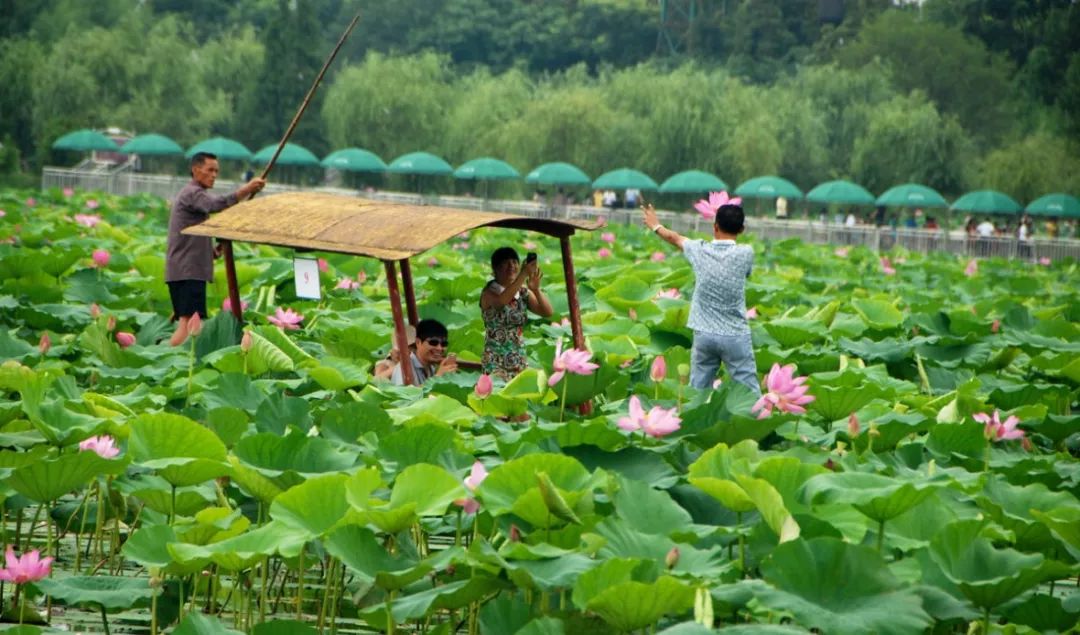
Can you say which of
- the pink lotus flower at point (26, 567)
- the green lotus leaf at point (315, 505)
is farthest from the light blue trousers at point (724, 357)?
the pink lotus flower at point (26, 567)

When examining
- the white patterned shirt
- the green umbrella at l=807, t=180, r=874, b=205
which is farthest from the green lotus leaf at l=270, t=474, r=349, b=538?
the green umbrella at l=807, t=180, r=874, b=205

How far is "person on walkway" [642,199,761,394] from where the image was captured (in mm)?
5605

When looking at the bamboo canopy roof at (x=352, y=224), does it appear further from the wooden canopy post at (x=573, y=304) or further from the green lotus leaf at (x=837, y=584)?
the green lotus leaf at (x=837, y=584)

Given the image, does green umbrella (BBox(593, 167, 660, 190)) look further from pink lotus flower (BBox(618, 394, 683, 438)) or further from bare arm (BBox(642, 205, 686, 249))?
pink lotus flower (BBox(618, 394, 683, 438))

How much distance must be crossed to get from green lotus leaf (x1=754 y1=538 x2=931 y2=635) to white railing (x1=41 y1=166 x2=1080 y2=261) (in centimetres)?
2050

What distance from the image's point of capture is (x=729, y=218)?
5.54 meters

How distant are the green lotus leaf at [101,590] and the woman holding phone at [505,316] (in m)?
2.53

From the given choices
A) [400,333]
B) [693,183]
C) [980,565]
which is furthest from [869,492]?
[693,183]

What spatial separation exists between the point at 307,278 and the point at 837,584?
3928 mm

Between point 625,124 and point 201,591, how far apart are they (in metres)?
32.7

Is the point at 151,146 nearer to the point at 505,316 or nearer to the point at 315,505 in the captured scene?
the point at 505,316

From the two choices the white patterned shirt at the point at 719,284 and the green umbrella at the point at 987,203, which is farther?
the green umbrella at the point at 987,203

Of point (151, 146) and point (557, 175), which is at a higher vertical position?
point (151, 146)

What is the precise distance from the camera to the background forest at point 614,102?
35781mm
